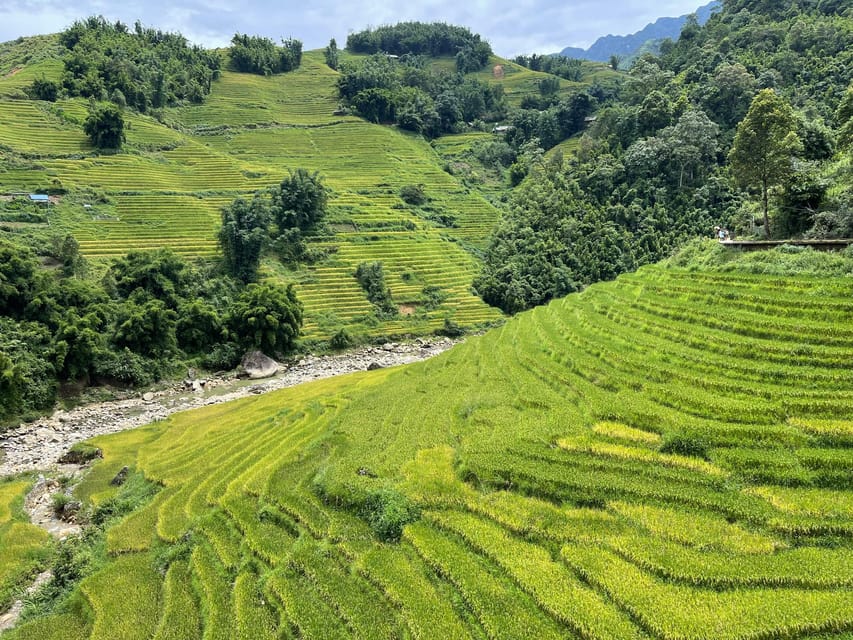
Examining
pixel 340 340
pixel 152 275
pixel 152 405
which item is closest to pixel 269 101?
pixel 152 275

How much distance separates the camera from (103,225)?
52344 millimetres

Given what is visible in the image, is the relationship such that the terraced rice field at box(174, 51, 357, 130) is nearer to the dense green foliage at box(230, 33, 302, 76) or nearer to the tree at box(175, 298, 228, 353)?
the dense green foliage at box(230, 33, 302, 76)

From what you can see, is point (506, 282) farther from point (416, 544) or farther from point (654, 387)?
point (416, 544)

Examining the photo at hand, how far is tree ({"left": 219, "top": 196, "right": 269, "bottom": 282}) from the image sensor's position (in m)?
49.1

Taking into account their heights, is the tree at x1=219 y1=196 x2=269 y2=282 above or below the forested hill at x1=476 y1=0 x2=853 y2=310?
below

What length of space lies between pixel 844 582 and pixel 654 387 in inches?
348

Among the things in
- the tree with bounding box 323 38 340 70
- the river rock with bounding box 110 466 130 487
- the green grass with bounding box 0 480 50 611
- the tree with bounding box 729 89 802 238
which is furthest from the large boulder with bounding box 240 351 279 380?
the tree with bounding box 323 38 340 70

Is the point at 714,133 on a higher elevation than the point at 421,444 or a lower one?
higher

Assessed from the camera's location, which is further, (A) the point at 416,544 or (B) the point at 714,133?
(B) the point at 714,133

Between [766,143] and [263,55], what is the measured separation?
4964 inches

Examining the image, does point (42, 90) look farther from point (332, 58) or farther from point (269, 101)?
point (332, 58)

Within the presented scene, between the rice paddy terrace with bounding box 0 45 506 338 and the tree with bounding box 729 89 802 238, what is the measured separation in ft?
97.2

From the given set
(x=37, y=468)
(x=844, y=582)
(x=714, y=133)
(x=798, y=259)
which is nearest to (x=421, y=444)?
(x=844, y=582)

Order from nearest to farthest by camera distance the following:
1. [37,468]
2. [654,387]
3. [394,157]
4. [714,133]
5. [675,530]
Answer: [675,530]
[654,387]
[37,468]
[714,133]
[394,157]
